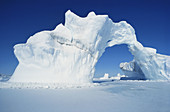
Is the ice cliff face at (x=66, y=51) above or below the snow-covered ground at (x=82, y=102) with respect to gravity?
above

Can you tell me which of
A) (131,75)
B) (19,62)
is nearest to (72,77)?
(19,62)

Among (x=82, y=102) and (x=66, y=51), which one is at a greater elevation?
(x=66, y=51)

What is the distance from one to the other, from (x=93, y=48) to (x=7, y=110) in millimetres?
10184

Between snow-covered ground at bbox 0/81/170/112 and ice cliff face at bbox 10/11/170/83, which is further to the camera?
ice cliff face at bbox 10/11/170/83

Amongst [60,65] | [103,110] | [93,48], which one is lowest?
[103,110]

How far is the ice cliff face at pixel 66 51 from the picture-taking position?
1103 centimetres

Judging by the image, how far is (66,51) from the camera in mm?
11867

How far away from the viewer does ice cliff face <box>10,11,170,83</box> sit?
11.0 metres

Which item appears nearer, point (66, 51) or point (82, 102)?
point (82, 102)

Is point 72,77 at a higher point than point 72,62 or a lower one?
lower

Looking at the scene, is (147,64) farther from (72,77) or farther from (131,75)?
(72,77)

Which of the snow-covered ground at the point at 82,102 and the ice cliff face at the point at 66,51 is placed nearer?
the snow-covered ground at the point at 82,102

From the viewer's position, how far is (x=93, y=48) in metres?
13.0

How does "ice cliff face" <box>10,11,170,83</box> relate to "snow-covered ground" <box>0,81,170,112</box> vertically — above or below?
above
